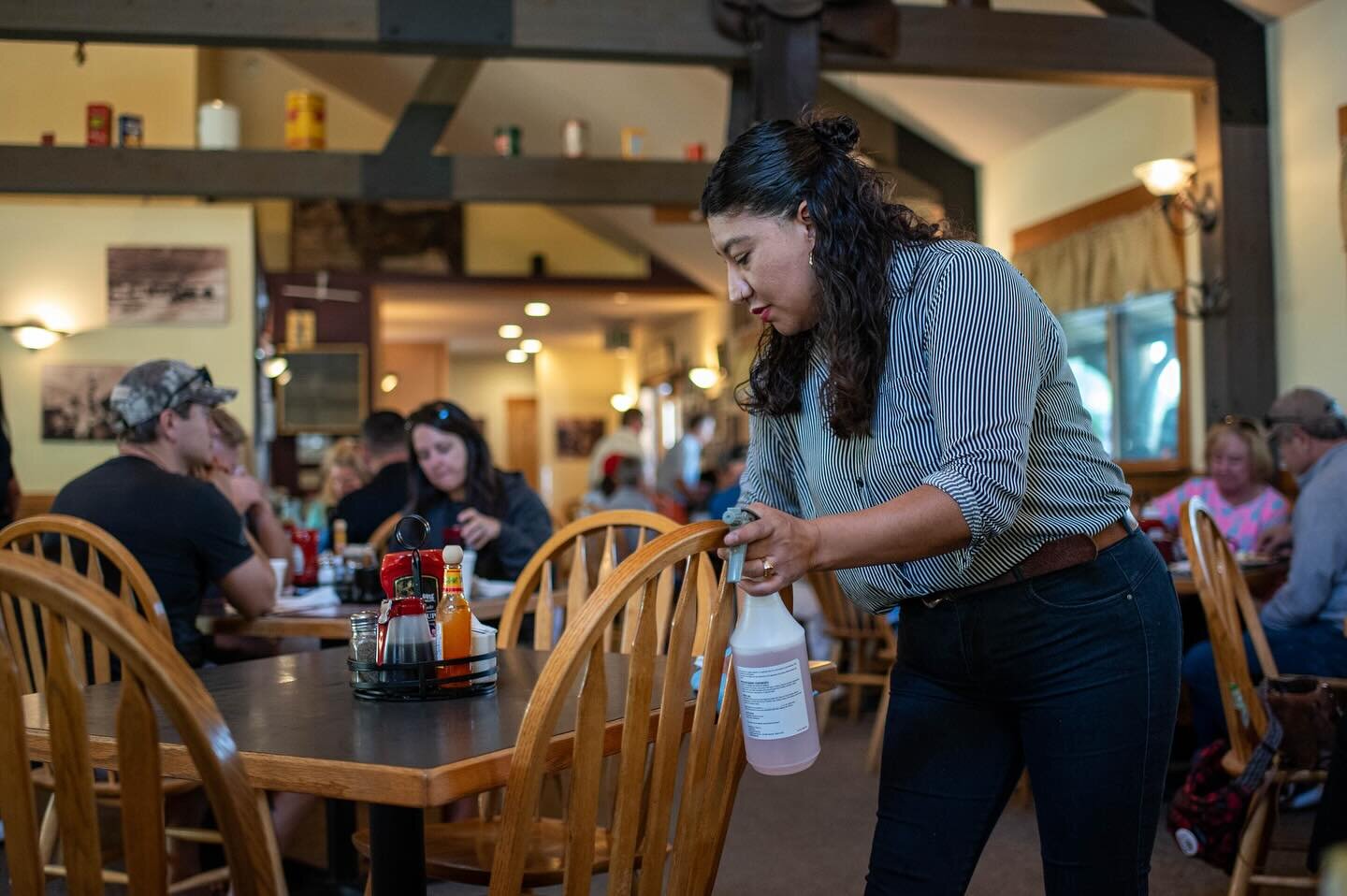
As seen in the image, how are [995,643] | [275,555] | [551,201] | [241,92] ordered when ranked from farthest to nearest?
[241,92]
[551,201]
[275,555]
[995,643]

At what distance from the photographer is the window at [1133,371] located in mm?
6461

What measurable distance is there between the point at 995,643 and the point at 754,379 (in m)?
0.43

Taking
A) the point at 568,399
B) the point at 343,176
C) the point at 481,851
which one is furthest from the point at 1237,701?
the point at 568,399

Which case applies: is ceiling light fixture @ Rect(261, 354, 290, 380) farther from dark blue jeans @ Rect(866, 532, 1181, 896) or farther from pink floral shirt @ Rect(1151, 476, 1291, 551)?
dark blue jeans @ Rect(866, 532, 1181, 896)

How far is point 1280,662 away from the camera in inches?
140

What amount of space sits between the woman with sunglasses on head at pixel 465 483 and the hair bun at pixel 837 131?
239 centimetres

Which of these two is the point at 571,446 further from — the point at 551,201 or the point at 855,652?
the point at 855,652

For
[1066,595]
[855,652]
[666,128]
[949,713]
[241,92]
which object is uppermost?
[241,92]

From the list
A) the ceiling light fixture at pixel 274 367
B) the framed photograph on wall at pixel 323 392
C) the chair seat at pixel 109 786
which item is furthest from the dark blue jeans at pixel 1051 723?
the framed photograph on wall at pixel 323 392

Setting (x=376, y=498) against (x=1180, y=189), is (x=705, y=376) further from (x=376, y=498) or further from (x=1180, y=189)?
(x=376, y=498)

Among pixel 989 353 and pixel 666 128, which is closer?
pixel 989 353

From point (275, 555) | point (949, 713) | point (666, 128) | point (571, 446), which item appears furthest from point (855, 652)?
point (571, 446)

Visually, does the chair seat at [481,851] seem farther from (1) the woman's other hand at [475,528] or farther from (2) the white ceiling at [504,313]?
(2) the white ceiling at [504,313]

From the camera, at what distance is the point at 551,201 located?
7.98 m
